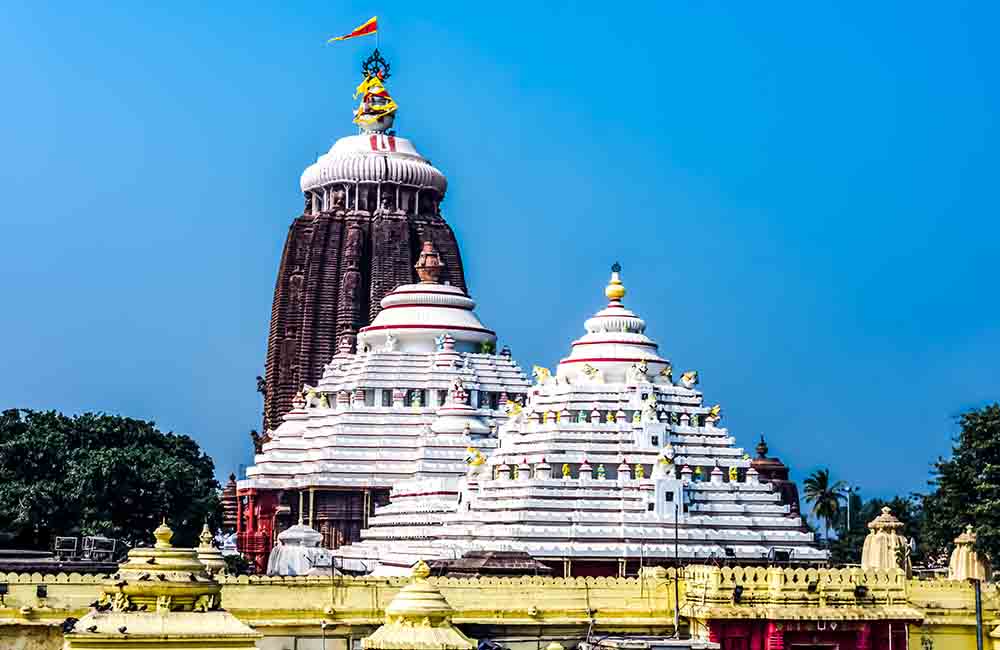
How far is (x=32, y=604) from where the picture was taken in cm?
4266

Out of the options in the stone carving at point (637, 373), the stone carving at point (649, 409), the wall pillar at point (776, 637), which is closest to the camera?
the wall pillar at point (776, 637)

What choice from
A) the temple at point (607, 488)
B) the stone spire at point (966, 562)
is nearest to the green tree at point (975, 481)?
the temple at point (607, 488)

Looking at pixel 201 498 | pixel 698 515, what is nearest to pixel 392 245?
pixel 201 498

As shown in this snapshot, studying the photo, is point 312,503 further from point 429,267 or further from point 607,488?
point 607,488

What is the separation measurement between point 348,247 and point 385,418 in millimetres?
15705

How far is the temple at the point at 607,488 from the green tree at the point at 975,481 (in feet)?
15.7

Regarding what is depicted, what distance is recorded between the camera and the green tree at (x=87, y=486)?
71.2m

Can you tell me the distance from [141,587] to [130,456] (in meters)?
48.4

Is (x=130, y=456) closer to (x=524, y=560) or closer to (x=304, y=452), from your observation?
(x=304, y=452)

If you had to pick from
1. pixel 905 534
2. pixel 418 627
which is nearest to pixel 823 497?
pixel 905 534

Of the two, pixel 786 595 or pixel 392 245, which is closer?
pixel 786 595

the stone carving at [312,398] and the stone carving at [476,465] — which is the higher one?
the stone carving at [312,398]

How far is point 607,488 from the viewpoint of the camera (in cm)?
6625

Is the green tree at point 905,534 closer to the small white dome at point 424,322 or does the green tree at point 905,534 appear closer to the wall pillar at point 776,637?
the small white dome at point 424,322
